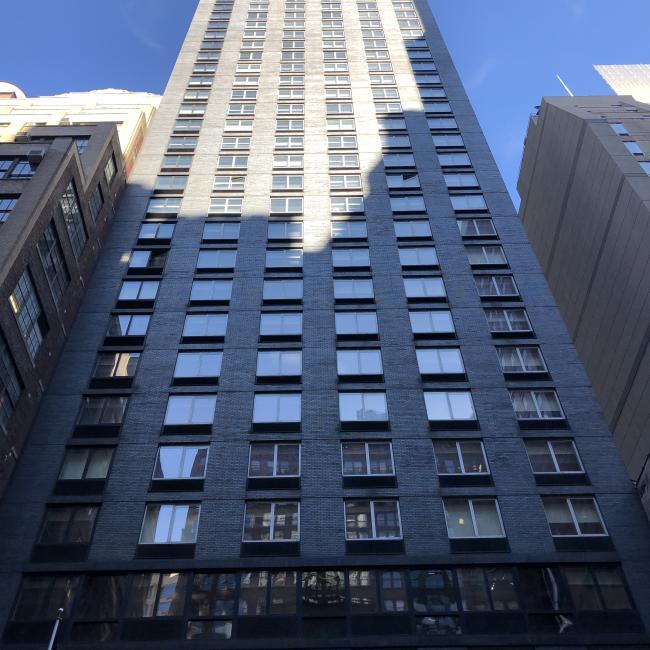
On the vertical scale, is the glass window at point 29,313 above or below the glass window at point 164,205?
below

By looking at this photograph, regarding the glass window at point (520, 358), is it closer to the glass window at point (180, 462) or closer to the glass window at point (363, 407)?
the glass window at point (363, 407)

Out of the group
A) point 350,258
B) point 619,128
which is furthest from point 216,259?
point 619,128

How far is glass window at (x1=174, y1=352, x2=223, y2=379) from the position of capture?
1292 inches

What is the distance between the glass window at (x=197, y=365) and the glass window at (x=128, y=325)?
3100 mm

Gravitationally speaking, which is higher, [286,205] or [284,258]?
[286,205]

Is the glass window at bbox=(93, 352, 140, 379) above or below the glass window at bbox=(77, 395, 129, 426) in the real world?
above

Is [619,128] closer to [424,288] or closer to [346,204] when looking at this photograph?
[346,204]

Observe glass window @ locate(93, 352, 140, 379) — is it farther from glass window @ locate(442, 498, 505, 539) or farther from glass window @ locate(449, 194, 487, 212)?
glass window @ locate(449, 194, 487, 212)

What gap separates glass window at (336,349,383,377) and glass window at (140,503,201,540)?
1015 cm

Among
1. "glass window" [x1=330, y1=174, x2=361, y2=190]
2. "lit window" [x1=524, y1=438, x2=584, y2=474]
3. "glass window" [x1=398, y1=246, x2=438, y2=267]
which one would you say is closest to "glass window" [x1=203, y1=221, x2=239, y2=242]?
"glass window" [x1=330, y1=174, x2=361, y2=190]

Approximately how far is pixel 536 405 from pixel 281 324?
1379 cm

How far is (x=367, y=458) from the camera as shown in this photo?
28844 mm

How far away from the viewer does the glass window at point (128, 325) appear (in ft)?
115

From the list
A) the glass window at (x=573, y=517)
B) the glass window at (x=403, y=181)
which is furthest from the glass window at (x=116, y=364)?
the glass window at (x=403, y=181)
